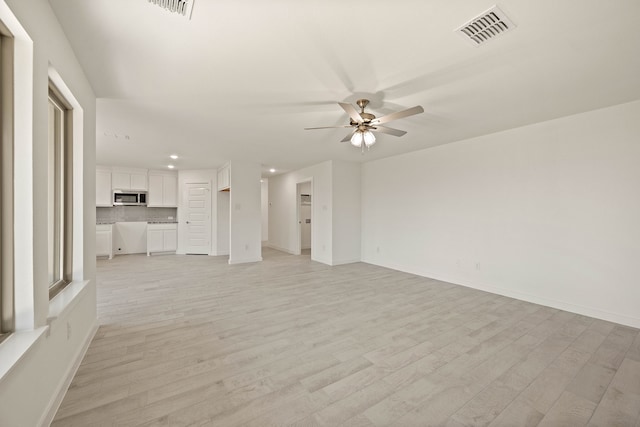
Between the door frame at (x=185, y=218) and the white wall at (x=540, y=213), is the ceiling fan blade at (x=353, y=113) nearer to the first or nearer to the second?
the white wall at (x=540, y=213)

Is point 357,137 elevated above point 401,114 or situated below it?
below

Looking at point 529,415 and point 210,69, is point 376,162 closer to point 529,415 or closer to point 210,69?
point 210,69

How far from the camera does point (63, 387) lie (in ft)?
5.46

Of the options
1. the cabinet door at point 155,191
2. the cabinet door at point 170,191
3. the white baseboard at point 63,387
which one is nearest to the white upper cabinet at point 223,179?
the cabinet door at point 170,191

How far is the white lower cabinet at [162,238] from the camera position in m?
7.02

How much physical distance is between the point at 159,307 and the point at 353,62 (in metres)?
3.57

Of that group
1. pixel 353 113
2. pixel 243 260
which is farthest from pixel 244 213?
pixel 353 113

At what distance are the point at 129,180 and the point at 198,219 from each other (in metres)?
2.08

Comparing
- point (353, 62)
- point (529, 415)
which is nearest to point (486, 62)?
point (353, 62)

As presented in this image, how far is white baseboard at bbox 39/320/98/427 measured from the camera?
142cm

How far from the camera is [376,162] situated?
19.5 ft

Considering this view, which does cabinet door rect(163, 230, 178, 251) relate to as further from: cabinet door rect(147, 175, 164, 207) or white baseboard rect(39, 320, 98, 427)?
white baseboard rect(39, 320, 98, 427)

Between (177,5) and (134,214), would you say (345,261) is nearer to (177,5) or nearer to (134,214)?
(177,5)

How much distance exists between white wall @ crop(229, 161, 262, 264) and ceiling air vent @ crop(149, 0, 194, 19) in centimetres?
462
